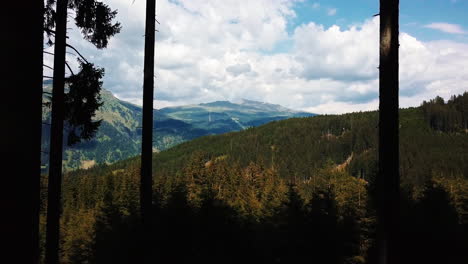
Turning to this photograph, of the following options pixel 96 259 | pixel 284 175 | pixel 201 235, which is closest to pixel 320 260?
pixel 201 235

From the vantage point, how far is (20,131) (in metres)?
1.81

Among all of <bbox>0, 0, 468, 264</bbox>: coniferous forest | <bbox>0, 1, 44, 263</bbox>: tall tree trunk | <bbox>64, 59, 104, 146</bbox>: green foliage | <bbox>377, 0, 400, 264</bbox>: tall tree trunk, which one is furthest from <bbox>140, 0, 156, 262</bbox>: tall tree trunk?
<bbox>0, 1, 44, 263</bbox>: tall tree trunk

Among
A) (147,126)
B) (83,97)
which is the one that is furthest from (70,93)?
(147,126)

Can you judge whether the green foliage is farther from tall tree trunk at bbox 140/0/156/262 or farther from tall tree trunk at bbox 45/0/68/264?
tall tree trunk at bbox 140/0/156/262

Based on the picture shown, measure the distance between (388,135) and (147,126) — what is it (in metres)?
6.85

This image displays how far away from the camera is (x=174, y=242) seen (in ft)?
71.6

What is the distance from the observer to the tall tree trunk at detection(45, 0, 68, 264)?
11.2m

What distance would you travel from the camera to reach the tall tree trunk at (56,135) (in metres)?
11.2

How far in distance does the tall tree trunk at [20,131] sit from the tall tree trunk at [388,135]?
26.0ft

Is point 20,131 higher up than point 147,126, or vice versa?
point 147,126

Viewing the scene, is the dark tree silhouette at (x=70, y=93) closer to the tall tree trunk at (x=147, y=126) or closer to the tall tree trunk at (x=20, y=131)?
the tall tree trunk at (x=147, y=126)

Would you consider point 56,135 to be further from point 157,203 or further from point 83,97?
point 157,203

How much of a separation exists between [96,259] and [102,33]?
16.7 metres

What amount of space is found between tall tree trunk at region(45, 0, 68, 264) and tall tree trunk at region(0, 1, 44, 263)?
10204 mm
